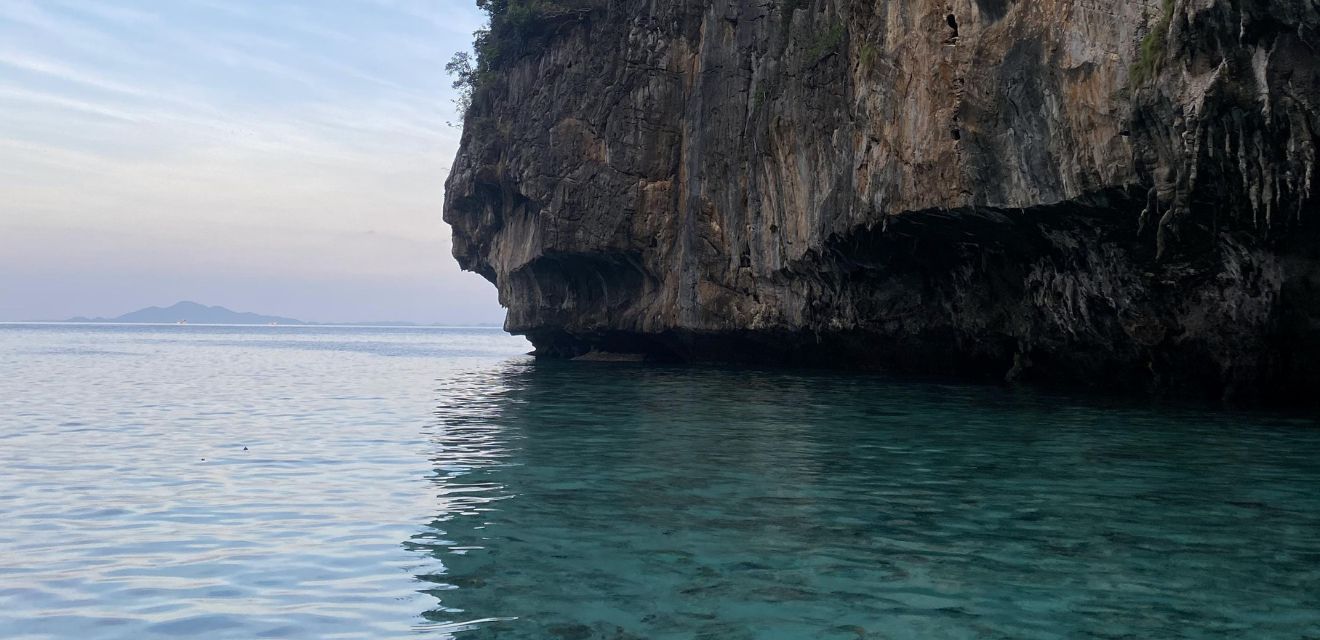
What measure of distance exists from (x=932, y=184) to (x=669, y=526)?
520 inches

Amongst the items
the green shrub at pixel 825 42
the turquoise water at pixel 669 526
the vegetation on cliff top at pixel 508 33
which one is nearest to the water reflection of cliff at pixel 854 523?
the turquoise water at pixel 669 526

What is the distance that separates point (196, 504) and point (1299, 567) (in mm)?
8441

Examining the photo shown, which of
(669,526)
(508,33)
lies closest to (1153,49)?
(669,526)

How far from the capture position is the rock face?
50.1ft

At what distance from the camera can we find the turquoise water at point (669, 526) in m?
6.21

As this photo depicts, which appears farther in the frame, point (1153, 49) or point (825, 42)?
point (825, 42)

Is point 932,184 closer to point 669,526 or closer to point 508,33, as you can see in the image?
point 669,526

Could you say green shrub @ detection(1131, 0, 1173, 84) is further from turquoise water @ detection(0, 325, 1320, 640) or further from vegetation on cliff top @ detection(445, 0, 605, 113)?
vegetation on cliff top @ detection(445, 0, 605, 113)

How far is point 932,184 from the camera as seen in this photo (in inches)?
800

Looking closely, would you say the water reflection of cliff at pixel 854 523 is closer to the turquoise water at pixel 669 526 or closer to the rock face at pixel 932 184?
the turquoise water at pixel 669 526

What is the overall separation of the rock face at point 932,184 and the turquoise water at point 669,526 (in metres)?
2.97

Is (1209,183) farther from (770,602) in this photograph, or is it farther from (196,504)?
(196,504)

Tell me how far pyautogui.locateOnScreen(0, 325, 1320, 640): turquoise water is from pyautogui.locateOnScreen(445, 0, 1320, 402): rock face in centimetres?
297

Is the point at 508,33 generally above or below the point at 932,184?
above
